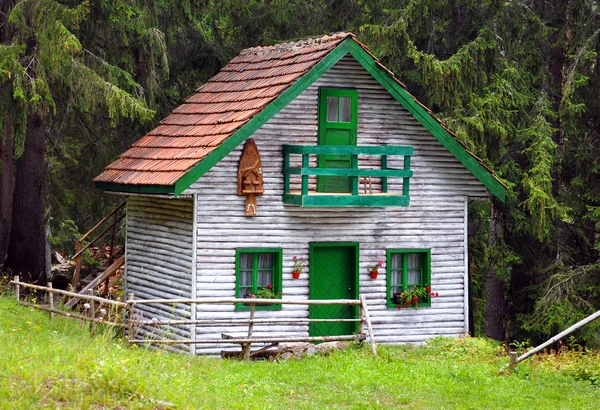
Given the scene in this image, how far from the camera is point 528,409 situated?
1479 cm

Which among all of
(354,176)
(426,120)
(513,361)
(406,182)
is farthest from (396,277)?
(513,361)

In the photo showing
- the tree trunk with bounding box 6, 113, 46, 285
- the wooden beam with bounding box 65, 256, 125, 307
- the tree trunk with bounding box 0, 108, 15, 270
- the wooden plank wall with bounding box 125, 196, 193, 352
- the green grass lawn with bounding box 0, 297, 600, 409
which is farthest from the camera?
the tree trunk with bounding box 0, 108, 15, 270

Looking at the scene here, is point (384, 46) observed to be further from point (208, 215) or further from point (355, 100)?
point (208, 215)

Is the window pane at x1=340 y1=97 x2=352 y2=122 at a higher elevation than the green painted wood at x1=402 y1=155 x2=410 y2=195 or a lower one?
higher

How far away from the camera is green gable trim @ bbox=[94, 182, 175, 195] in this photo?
1967 centimetres

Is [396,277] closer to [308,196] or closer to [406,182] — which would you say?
[406,182]

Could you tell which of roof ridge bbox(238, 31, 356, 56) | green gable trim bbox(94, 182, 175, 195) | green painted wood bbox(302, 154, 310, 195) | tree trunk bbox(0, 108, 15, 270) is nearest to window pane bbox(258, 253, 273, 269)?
green painted wood bbox(302, 154, 310, 195)

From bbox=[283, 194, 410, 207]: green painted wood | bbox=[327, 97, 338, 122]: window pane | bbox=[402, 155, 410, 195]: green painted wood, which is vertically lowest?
bbox=[283, 194, 410, 207]: green painted wood

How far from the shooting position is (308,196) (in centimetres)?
2033

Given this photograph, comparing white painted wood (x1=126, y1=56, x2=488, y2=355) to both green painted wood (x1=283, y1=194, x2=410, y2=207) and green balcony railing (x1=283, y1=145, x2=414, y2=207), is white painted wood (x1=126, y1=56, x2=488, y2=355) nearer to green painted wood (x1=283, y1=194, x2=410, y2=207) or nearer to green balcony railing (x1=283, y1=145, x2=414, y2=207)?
green balcony railing (x1=283, y1=145, x2=414, y2=207)

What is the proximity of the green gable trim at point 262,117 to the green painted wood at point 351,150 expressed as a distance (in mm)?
825

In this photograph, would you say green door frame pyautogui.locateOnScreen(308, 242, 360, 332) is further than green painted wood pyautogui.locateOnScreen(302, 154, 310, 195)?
Yes

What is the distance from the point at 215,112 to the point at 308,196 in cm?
318

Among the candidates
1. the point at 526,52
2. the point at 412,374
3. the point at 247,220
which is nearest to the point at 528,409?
the point at 412,374
